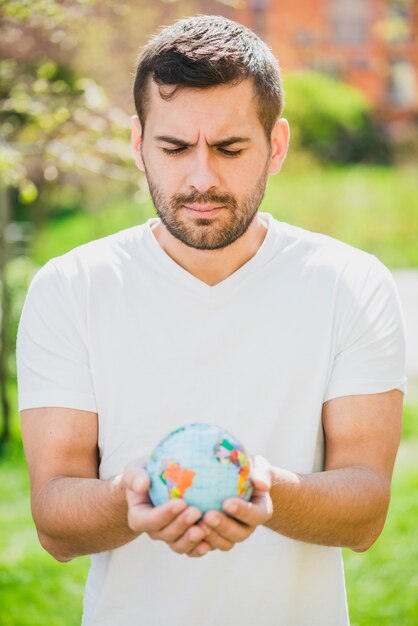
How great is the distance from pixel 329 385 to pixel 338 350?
0.10 m

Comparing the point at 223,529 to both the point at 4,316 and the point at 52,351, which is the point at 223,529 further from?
the point at 4,316

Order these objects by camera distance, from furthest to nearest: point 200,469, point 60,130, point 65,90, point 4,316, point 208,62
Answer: point 4,316, point 65,90, point 60,130, point 208,62, point 200,469

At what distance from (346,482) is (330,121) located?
20641mm

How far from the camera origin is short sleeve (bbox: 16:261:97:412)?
233 centimetres

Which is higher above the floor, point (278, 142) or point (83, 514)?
point (278, 142)

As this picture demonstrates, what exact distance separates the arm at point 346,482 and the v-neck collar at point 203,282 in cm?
40

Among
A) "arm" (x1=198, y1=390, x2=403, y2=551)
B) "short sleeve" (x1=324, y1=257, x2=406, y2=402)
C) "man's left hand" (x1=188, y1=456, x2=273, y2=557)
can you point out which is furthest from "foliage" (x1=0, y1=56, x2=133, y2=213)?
"man's left hand" (x1=188, y1=456, x2=273, y2=557)

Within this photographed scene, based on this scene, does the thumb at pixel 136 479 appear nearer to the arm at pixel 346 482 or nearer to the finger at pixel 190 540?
the finger at pixel 190 540

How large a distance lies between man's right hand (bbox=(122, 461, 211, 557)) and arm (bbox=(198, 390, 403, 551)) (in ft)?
0.66

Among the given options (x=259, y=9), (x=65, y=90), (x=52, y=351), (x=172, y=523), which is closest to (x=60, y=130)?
(x=65, y=90)

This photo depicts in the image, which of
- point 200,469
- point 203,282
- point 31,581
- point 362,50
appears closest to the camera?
point 200,469

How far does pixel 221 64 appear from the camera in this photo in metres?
2.37

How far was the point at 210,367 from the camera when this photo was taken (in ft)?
7.77

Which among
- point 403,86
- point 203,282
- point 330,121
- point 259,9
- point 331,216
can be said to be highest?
point 259,9
